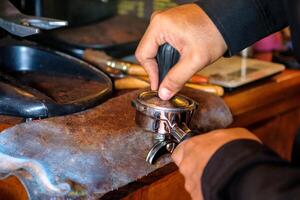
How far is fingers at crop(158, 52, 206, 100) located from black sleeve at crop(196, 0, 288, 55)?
0.05 metres

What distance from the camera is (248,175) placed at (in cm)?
46

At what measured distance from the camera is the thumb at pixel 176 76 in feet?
1.99

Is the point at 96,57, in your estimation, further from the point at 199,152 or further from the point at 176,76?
the point at 199,152

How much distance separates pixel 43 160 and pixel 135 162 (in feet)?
0.33

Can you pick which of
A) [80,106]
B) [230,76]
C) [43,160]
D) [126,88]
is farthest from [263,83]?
[43,160]

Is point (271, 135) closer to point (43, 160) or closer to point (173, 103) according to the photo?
point (173, 103)

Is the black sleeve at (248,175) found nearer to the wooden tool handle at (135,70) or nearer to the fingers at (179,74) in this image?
the fingers at (179,74)

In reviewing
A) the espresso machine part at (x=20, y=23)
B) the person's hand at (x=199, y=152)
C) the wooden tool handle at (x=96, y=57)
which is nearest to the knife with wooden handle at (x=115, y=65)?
the wooden tool handle at (x=96, y=57)

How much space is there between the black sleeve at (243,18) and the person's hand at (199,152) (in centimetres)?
16

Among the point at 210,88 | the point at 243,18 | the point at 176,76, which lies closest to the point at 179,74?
the point at 176,76

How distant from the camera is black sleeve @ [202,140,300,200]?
0.45 metres

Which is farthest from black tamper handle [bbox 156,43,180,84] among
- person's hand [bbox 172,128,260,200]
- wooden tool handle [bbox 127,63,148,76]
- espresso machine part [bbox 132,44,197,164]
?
wooden tool handle [bbox 127,63,148,76]

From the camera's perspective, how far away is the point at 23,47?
803mm

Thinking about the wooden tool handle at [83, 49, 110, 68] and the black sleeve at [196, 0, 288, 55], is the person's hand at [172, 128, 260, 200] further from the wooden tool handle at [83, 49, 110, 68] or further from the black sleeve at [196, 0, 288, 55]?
the wooden tool handle at [83, 49, 110, 68]
